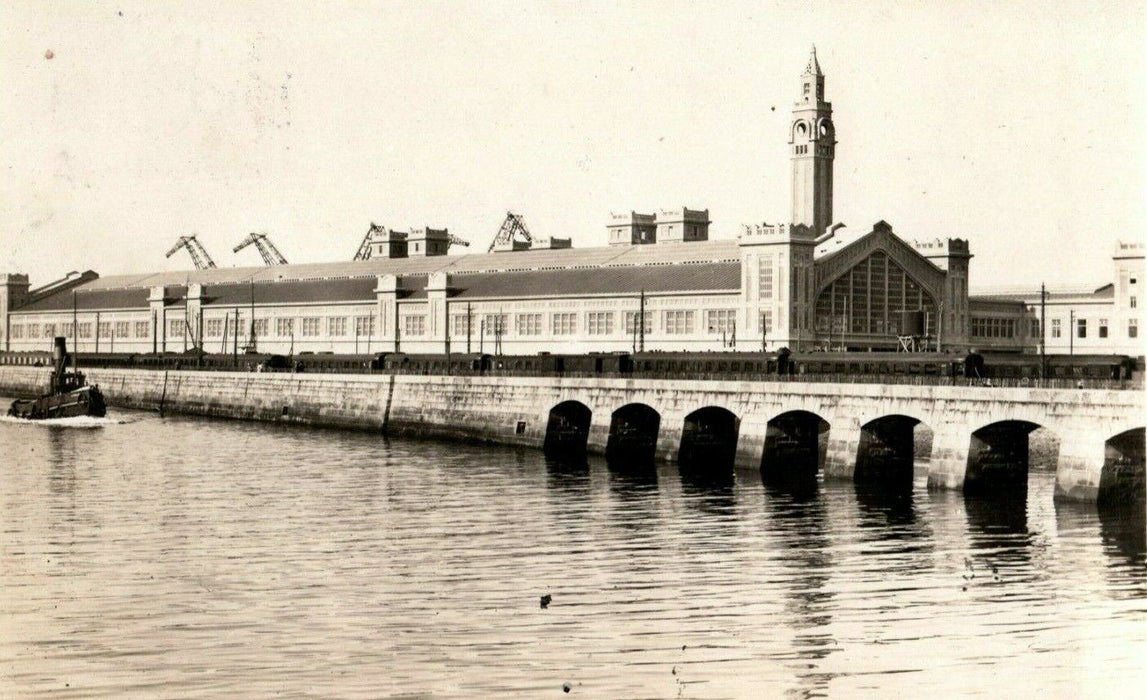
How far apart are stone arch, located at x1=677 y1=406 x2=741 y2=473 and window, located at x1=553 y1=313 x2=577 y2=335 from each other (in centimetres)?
6320

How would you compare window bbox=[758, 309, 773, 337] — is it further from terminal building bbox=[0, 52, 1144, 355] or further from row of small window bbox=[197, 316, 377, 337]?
row of small window bbox=[197, 316, 377, 337]

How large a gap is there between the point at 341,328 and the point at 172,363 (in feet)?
97.9

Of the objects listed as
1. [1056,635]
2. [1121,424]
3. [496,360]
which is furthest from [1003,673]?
[496,360]

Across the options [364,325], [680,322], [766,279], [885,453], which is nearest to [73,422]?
[680,322]

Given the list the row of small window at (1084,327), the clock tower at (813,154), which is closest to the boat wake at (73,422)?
the clock tower at (813,154)

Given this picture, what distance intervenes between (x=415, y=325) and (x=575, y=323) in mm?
24560

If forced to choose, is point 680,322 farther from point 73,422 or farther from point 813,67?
point 73,422

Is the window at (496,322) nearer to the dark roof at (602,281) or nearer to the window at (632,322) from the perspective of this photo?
the dark roof at (602,281)

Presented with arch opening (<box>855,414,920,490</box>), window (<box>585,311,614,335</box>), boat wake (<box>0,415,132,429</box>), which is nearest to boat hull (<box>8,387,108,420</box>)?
boat wake (<box>0,415,132,429</box>)

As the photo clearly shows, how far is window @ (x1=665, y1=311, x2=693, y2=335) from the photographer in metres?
144

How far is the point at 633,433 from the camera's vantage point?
92875mm

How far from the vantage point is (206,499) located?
66875 millimetres

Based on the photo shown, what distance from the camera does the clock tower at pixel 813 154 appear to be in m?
155

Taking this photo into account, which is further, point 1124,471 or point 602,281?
point 602,281
